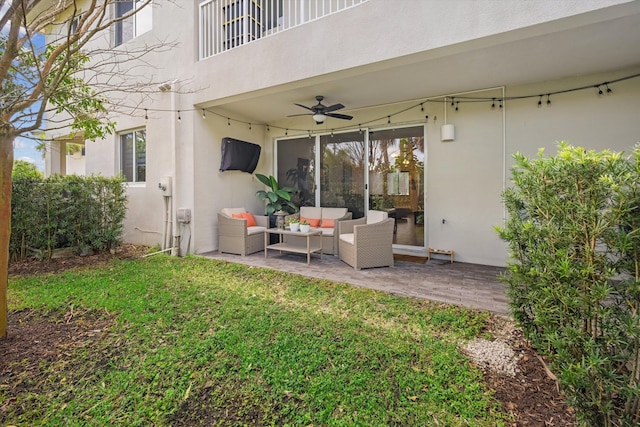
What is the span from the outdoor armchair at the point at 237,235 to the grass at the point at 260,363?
2107mm

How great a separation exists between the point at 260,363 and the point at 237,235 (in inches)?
155

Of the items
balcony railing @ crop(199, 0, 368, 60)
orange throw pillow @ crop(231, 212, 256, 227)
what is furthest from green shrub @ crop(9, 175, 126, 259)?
Result: balcony railing @ crop(199, 0, 368, 60)

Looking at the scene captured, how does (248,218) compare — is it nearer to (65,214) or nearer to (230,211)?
(230,211)

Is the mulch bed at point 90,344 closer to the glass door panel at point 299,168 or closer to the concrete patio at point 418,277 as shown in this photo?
the concrete patio at point 418,277

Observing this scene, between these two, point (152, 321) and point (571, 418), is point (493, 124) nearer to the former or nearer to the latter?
point (571, 418)

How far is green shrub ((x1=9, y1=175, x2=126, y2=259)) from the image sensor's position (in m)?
4.93

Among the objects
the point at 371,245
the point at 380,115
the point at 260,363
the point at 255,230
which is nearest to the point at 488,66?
the point at 380,115

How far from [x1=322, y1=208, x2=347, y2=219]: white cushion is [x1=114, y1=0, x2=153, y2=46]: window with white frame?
6168 mm

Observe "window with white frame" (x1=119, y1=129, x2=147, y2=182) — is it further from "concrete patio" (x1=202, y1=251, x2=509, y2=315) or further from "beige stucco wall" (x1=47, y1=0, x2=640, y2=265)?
"concrete patio" (x1=202, y1=251, x2=509, y2=315)

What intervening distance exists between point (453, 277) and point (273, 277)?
2.88m

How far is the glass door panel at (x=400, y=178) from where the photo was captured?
590 centimetres

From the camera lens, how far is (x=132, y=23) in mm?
7180

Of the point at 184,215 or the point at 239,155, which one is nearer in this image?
the point at 184,215

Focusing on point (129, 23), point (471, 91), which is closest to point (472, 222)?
point (471, 91)
